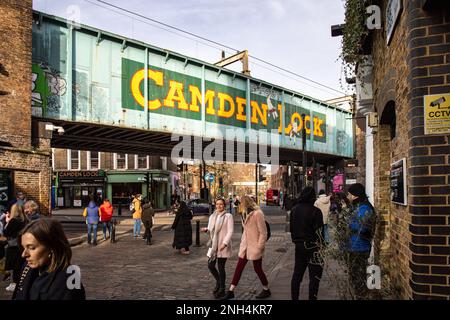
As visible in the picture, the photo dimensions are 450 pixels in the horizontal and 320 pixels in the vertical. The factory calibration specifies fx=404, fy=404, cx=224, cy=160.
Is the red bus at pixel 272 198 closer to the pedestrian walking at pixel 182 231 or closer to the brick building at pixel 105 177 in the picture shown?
the brick building at pixel 105 177

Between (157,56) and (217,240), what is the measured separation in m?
13.4

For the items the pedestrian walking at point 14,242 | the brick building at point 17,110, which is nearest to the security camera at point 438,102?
the pedestrian walking at point 14,242

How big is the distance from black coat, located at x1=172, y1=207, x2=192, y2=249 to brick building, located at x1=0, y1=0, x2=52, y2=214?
19.5 ft

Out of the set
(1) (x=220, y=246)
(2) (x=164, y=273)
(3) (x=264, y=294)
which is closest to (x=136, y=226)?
(2) (x=164, y=273)

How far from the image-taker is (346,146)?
3186cm

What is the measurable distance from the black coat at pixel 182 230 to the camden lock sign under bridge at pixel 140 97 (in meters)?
6.64

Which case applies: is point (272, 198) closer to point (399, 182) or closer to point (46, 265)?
point (399, 182)

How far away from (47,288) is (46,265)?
0.17 m

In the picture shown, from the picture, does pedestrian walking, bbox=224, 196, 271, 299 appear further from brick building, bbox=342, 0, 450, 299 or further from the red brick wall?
the red brick wall

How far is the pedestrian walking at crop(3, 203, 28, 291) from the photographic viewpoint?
22.9ft

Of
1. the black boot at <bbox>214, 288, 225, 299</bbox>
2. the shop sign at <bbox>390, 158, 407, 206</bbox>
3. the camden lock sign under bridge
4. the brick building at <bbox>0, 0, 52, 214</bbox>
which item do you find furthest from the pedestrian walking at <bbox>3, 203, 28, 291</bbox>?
the camden lock sign under bridge

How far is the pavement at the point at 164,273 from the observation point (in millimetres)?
7078

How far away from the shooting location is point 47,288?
8.32ft
